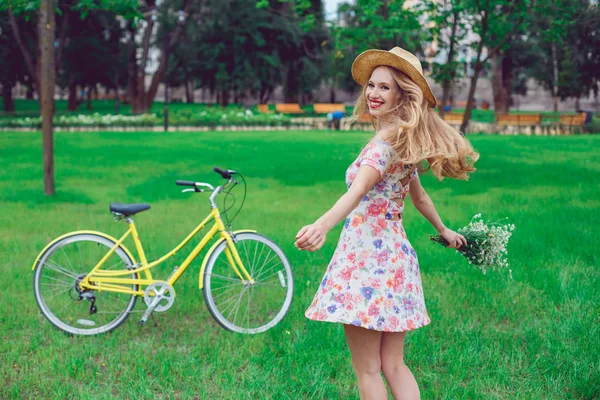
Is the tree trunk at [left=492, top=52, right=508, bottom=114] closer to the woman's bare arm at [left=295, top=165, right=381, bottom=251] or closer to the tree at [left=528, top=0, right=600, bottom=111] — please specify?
the tree at [left=528, top=0, right=600, bottom=111]

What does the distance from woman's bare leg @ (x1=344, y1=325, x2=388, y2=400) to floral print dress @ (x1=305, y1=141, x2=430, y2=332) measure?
5.9 inches

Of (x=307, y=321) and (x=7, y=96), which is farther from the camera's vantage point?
(x=7, y=96)

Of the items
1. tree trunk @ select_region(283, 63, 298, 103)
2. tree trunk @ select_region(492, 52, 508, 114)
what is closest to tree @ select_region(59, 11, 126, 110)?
tree trunk @ select_region(283, 63, 298, 103)

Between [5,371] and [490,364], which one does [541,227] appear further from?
[5,371]

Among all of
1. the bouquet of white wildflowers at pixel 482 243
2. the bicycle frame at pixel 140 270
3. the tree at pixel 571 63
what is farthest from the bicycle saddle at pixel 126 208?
the tree at pixel 571 63

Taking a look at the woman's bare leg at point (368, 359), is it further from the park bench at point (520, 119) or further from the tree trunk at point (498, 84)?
the tree trunk at point (498, 84)

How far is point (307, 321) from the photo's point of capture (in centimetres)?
562

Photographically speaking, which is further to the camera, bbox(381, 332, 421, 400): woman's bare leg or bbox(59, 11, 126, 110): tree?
bbox(59, 11, 126, 110): tree

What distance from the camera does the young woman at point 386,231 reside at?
3.02 metres

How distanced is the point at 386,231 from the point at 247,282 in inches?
99.5

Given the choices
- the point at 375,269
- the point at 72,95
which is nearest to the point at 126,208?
the point at 375,269

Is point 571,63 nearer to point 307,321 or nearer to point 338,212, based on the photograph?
point 307,321

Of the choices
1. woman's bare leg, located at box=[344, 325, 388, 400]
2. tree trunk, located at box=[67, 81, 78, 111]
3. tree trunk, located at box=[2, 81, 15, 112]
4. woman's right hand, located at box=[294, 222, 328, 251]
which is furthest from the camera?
tree trunk, located at box=[67, 81, 78, 111]

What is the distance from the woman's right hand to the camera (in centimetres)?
273
